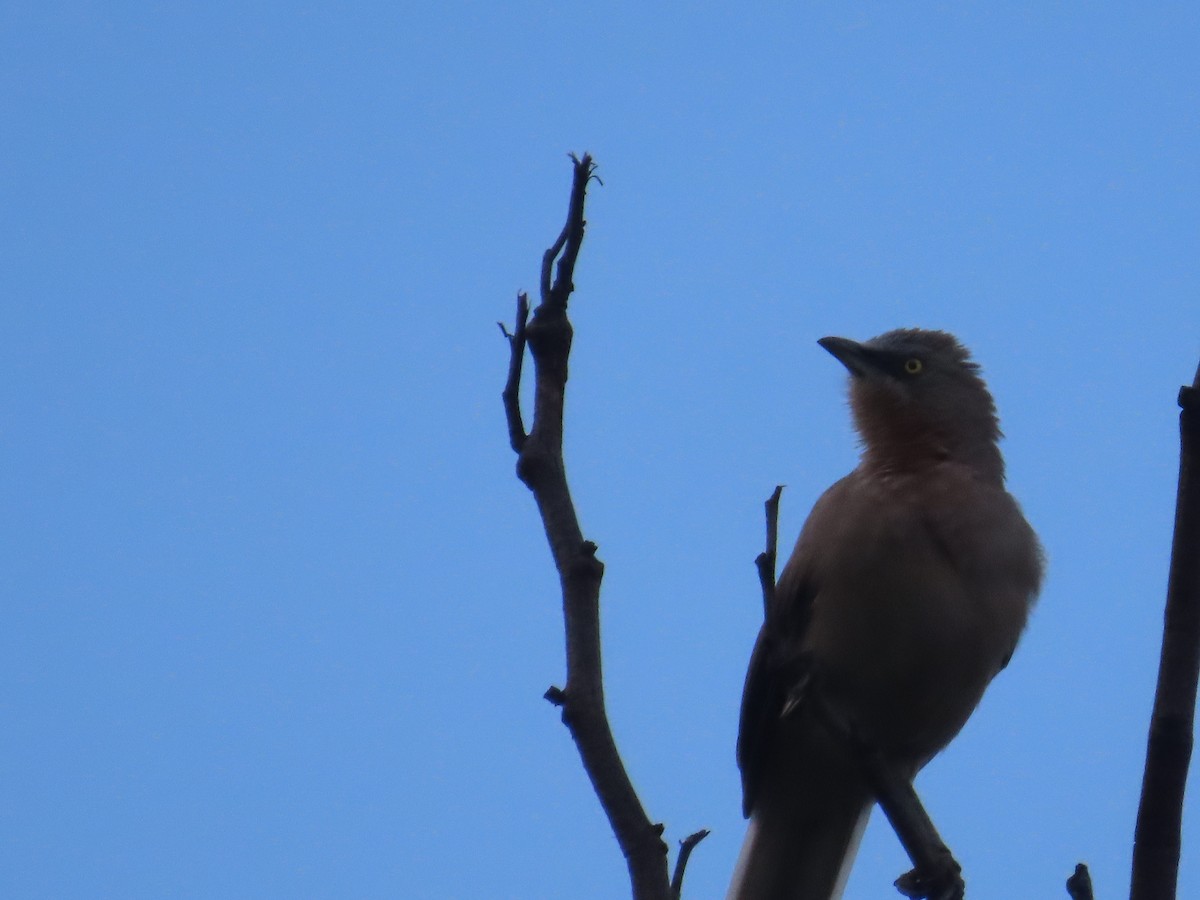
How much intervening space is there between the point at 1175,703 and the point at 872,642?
2847 mm

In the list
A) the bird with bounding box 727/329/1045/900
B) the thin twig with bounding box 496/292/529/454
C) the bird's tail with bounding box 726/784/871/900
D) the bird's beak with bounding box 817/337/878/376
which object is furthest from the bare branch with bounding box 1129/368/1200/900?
the bird's beak with bounding box 817/337/878/376

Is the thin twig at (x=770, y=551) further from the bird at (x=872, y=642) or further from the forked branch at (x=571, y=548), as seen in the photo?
the bird at (x=872, y=642)

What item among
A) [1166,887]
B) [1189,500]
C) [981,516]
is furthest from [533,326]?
[981,516]

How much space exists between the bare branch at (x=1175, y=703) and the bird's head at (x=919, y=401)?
3.62 metres

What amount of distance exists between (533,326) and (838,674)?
8.99 ft

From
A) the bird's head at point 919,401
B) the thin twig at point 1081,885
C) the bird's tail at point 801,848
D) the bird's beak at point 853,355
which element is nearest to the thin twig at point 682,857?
the thin twig at point 1081,885

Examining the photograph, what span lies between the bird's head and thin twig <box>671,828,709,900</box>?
3.53m

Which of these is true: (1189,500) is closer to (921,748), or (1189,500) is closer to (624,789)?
(624,789)

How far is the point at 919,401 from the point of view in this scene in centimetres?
658

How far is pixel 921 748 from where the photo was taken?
575 centimetres

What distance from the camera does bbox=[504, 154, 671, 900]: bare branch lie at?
2.50 meters

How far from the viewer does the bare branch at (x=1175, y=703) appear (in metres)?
2.43

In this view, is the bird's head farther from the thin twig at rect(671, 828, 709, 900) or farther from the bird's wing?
the thin twig at rect(671, 828, 709, 900)

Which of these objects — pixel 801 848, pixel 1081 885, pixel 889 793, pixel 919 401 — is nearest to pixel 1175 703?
pixel 1081 885
